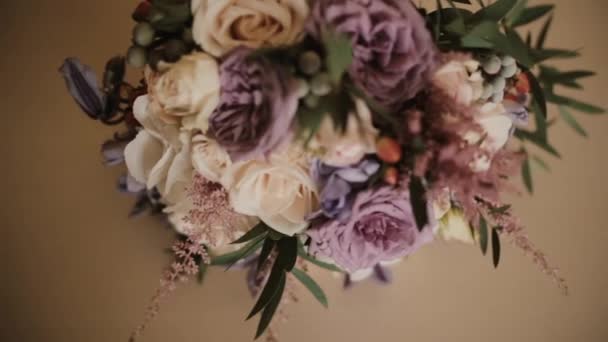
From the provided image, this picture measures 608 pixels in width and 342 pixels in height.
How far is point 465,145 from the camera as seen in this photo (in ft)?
1.67

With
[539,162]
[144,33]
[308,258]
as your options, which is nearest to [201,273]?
[308,258]

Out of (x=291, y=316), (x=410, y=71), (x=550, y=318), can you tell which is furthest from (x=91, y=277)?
(x=550, y=318)

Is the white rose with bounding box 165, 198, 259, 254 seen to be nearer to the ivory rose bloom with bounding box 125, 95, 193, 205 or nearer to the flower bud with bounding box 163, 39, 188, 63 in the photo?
the ivory rose bloom with bounding box 125, 95, 193, 205

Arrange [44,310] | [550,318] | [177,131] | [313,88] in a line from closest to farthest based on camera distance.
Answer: [313,88]
[177,131]
[44,310]
[550,318]

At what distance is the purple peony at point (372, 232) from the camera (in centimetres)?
57

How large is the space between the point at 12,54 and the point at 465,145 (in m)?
0.83

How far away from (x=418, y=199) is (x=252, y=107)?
201 mm

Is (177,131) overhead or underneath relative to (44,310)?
overhead

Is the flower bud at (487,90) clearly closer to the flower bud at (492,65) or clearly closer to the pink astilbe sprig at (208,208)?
the flower bud at (492,65)

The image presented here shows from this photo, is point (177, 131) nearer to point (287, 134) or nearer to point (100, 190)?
point (287, 134)

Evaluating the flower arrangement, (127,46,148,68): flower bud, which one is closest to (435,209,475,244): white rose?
the flower arrangement

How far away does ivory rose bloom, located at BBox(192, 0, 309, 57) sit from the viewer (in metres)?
0.53

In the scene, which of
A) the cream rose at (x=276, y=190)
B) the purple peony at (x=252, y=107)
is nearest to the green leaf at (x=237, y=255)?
the cream rose at (x=276, y=190)

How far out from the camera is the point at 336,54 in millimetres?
479
